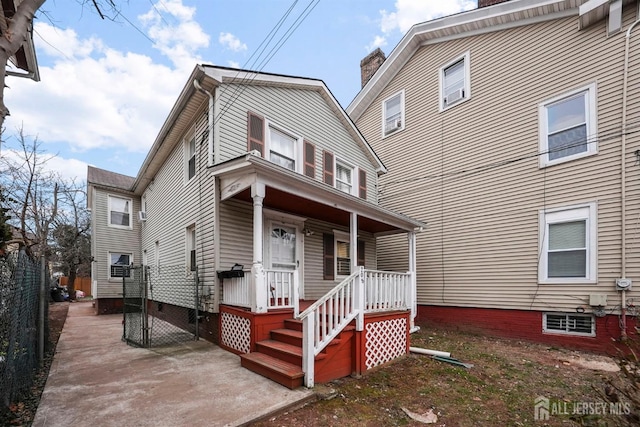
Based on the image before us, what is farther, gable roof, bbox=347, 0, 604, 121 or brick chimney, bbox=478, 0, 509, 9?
brick chimney, bbox=478, 0, 509, 9

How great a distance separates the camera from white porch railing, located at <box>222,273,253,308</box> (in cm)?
592

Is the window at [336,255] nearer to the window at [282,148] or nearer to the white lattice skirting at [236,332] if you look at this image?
the window at [282,148]

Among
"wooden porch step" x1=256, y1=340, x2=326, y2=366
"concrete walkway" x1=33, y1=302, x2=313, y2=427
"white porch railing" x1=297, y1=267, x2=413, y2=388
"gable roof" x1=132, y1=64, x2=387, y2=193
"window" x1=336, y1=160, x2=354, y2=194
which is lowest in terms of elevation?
"concrete walkway" x1=33, y1=302, x2=313, y2=427

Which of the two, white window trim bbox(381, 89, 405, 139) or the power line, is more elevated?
white window trim bbox(381, 89, 405, 139)

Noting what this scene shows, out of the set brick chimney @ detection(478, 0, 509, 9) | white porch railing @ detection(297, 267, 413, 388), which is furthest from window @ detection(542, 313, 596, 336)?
A: brick chimney @ detection(478, 0, 509, 9)

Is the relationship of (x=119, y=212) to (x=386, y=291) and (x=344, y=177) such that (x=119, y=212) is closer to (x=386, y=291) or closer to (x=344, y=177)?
(x=344, y=177)

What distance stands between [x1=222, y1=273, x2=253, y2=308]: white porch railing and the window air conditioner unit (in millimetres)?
8634

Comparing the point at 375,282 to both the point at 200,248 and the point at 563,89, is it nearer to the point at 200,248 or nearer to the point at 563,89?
the point at 200,248

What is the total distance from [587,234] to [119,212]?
1702cm

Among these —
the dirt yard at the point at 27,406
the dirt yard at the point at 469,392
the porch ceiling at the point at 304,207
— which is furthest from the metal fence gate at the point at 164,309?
the dirt yard at the point at 469,392

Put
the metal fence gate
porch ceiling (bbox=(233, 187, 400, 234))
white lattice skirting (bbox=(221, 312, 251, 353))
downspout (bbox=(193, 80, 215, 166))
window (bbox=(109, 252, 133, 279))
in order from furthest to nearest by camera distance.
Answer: window (bbox=(109, 252, 133, 279))
downspout (bbox=(193, 80, 215, 166))
the metal fence gate
porch ceiling (bbox=(233, 187, 400, 234))
white lattice skirting (bbox=(221, 312, 251, 353))

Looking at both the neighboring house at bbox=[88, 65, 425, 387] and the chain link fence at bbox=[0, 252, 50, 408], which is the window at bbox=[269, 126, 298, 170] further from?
the chain link fence at bbox=[0, 252, 50, 408]

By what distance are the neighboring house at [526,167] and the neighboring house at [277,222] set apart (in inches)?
71.7

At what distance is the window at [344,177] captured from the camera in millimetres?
10109
